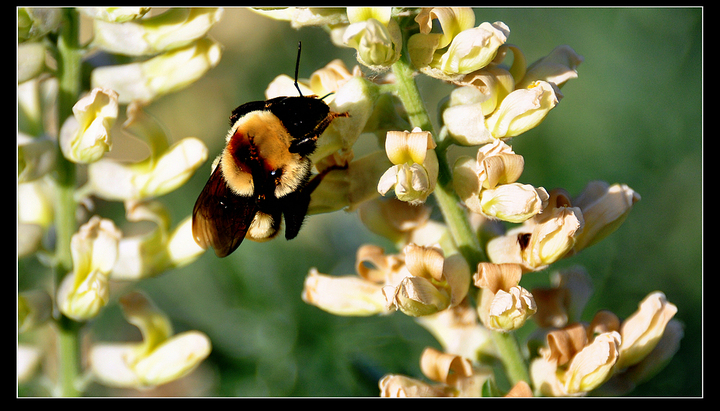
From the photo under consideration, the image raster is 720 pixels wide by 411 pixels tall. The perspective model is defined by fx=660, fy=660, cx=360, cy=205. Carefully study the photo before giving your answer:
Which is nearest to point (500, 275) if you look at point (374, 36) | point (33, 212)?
point (374, 36)

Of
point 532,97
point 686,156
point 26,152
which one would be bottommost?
point 686,156

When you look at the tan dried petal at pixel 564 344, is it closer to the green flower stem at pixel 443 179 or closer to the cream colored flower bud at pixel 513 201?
the green flower stem at pixel 443 179

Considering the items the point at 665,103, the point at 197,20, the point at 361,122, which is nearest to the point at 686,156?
the point at 665,103

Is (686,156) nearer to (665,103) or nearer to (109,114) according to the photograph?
(665,103)

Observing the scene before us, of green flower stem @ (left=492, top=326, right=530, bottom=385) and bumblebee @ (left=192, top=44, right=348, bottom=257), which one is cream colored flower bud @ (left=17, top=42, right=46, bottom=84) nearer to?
bumblebee @ (left=192, top=44, right=348, bottom=257)

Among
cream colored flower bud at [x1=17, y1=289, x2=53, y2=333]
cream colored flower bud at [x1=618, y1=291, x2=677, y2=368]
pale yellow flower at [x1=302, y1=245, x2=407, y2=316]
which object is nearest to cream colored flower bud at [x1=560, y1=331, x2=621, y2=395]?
cream colored flower bud at [x1=618, y1=291, x2=677, y2=368]

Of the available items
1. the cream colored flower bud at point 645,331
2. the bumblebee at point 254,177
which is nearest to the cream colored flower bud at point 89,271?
the bumblebee at point 254,177
